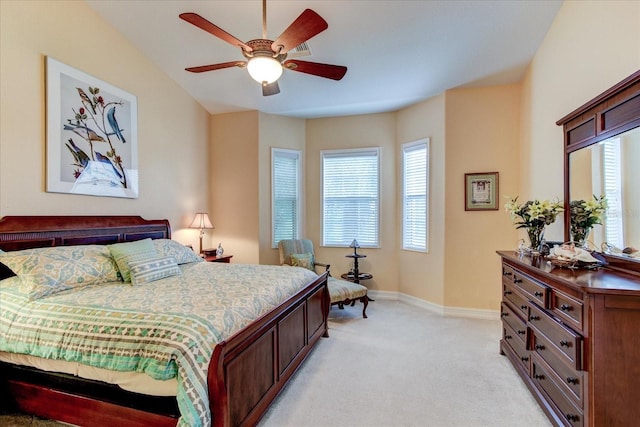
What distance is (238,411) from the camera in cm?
177

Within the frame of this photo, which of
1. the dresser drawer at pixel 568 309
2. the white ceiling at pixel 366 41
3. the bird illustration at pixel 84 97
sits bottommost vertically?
the dresser drawer at pixel 568 309

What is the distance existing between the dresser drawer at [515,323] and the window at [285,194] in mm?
3198

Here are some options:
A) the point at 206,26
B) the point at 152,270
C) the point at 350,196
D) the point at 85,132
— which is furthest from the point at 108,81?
the point at 350,196

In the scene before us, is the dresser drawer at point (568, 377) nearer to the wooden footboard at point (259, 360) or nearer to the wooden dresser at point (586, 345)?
the wooden dresser at point (586, 345)

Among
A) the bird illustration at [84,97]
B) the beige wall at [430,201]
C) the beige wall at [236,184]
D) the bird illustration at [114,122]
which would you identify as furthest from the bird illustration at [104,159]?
the beige wall at [430,201]

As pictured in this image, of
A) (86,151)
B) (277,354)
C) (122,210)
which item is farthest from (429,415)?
(86,151)

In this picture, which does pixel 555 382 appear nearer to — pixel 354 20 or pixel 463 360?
pixel 463 360

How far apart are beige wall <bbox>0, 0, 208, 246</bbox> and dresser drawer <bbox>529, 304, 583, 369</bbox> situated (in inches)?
158

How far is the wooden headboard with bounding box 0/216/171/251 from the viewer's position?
2.49 m

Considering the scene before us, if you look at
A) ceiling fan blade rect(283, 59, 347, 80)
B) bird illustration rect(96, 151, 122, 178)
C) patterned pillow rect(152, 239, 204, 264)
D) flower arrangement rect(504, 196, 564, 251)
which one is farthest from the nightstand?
flower arrangement rect(504, 196, 564, 251)

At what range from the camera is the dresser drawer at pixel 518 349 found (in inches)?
94.1

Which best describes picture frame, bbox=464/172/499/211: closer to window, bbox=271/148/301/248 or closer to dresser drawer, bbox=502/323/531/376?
dresser drawer, bbox=502/323/531/376

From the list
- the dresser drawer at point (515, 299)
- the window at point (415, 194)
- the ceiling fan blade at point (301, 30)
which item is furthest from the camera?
the window at point (415, 194)

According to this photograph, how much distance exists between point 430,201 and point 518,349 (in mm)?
2273
